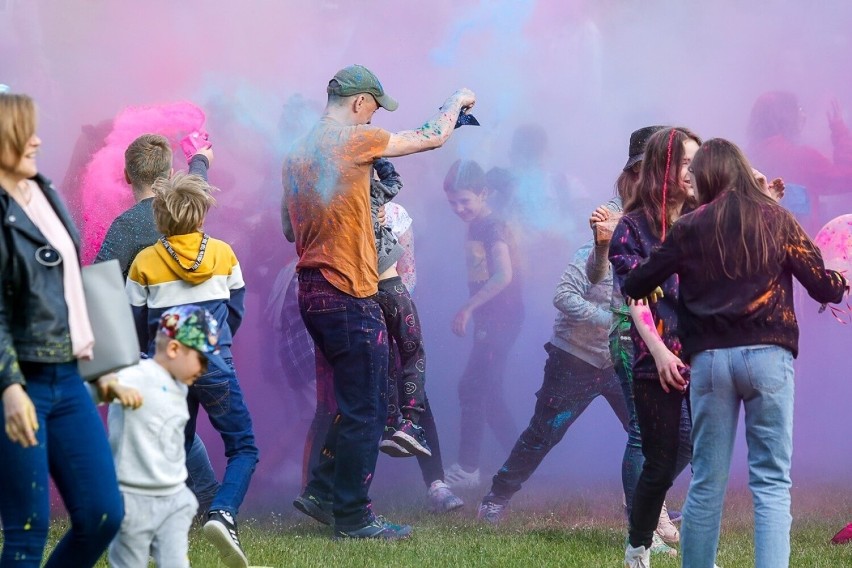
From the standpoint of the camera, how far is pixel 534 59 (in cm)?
792

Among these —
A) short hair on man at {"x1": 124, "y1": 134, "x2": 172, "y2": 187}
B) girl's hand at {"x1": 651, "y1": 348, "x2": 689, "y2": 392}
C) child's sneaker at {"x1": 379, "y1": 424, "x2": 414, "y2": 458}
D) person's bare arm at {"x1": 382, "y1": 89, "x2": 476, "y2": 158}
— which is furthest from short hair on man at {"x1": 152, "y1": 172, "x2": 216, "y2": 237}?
girl's hand at {"x1": 651, "y1": 348, "x2": 689, "y2": 392}

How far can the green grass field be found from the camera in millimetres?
4824

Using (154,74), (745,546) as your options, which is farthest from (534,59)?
(745,546)

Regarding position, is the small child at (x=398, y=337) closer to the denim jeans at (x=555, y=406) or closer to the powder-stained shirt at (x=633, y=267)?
the denim jeans at (x=555, y=406)

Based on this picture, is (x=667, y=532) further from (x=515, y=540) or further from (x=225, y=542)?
(x=225, y=542)

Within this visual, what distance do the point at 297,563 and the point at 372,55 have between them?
3882 millimetres

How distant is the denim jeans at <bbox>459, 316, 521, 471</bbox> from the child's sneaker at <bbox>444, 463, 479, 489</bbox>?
0.05 meters

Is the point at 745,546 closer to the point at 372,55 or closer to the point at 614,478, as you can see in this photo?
the point at 614,478

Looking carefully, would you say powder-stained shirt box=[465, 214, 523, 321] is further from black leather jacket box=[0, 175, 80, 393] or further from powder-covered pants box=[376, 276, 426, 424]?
black leather jacket box=[0, 175, 80, 393]

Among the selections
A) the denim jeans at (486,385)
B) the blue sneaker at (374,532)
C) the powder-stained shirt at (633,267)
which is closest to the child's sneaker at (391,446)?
the blue sneaker at (374,532)

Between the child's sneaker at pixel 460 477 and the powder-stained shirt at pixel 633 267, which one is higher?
the powder-stained shirt at pixel 633 267

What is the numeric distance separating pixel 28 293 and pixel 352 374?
2332 millimetres

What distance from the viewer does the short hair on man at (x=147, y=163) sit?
512 centimetres

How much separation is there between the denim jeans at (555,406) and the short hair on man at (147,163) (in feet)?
7.64
